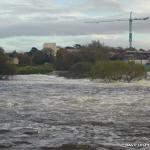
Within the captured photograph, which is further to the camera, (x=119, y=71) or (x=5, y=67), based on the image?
(x=5, y=67)

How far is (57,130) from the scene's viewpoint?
93.4 feet

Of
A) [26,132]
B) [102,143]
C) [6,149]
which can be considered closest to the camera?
[6,149]

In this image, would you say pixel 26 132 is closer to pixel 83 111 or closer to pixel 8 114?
pixel 8 114

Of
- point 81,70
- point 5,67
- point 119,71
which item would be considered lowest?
point 81,70

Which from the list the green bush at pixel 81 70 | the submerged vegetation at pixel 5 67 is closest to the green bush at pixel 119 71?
the submerged vegetation at pixel 5 67

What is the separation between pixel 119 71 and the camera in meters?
120

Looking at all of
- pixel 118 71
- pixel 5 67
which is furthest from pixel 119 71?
pixel 5 67

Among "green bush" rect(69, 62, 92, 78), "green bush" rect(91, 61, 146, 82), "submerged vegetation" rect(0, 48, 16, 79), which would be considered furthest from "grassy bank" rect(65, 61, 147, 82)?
"green bush" rect(69, 62, 92, 78)

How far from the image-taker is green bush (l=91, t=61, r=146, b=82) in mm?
119750

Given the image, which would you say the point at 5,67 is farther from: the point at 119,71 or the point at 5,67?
the point at 119,71

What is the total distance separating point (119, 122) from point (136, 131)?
510 centimetres

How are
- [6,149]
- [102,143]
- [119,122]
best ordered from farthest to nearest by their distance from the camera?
[119,122] < [102,143] < [6,149]

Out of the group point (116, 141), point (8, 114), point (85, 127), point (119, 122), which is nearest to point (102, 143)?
point (116, 141)

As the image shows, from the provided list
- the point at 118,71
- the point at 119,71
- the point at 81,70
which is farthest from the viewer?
the point at 81,70
